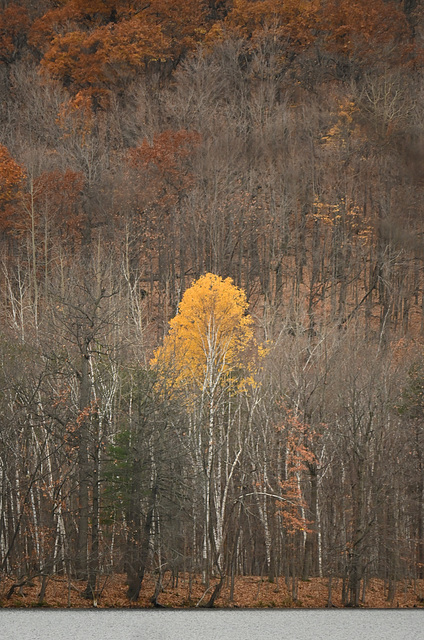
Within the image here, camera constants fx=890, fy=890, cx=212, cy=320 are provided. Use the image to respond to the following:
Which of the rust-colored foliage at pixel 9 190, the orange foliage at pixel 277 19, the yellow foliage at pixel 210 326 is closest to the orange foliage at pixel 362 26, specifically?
the orange foliage at pixel 277 19

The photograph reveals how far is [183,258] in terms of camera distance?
157ft

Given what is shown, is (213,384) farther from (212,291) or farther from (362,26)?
(362,26)

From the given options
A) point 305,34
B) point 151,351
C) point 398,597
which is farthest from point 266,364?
point 305,34

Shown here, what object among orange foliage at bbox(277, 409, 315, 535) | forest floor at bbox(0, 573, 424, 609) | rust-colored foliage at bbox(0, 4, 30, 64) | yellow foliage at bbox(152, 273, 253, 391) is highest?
rust-colored foliage at bbox(0, 4, 30, 64)

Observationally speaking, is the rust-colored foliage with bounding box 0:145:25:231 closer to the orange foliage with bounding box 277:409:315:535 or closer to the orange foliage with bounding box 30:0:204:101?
the orange foliage with bounding box 30:0:204:101

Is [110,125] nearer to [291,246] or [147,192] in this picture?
[147,192]

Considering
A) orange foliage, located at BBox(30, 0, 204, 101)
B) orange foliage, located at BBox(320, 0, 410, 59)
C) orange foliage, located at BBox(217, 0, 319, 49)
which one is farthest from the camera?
orange foliage, located at BBox(30, 0, 204, 101)

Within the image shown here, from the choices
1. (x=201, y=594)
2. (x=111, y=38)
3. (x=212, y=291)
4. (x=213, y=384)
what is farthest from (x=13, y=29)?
(x=201, y=594)

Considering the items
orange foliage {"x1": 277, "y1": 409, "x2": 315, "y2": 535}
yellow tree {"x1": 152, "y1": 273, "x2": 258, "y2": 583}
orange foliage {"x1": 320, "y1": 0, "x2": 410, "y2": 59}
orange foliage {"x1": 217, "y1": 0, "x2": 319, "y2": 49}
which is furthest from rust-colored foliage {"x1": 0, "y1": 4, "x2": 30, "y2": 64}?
orange foliage {"x1": 277, "y1": 409, "x2": 315, "y2": 535}

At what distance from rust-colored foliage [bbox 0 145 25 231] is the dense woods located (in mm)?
215

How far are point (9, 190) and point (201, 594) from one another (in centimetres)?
3011

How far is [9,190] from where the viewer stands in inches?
1865

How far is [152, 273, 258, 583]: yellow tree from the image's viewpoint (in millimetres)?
24844

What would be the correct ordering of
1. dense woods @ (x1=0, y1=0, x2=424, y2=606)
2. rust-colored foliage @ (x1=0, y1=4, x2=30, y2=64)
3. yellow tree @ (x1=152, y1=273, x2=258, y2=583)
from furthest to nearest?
rust-colored foliage @ (x1=0, y1=4, x2=30, y2=64)
yellow tree @ (x1=152, y1=273, x2=258, y2=583)
dense woods @ (x1=0, y1=0, x2=424, y2=606)
